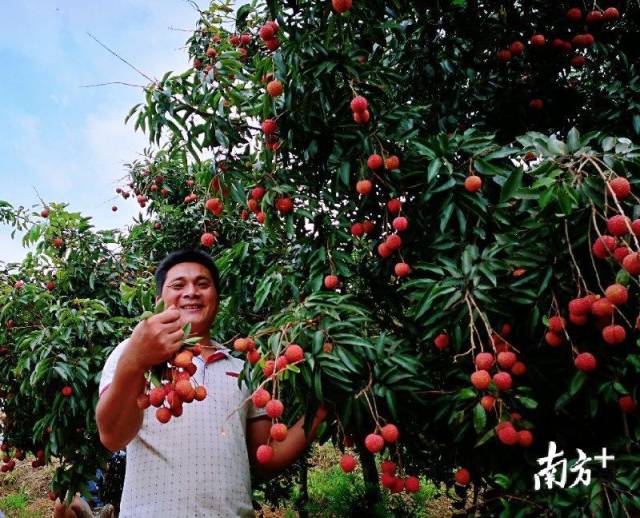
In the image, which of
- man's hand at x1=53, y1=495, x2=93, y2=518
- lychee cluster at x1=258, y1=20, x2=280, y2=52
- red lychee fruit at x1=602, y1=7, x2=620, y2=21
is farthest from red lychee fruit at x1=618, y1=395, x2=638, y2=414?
man's hand at x1=53, y1=495, x2=93, y2=518

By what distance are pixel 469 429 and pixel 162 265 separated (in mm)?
1182

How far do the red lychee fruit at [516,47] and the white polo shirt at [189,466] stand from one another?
191cm

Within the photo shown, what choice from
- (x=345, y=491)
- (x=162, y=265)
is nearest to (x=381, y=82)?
(x=162, y=265)

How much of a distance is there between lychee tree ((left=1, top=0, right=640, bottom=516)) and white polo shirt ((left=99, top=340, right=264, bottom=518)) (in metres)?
0.17

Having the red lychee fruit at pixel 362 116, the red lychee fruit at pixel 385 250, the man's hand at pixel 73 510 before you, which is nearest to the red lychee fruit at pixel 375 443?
the red lychee fruit at pixel 385 250

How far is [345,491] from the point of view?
505 centimetres

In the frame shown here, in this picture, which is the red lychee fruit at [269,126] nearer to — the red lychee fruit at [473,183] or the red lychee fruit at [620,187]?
the red lychee fruit at [473,183]

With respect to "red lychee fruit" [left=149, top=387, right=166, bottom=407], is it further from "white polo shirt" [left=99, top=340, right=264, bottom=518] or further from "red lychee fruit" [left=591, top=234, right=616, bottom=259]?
"red lychee fruit" [left=591, top=234, right=616, bottom=259]

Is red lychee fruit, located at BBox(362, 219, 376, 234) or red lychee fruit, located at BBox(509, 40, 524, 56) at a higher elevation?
red lychee fruit, located at BBox(509, 40, 524, 56)

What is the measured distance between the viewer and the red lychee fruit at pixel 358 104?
1.64 metres

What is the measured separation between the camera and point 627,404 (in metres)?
1.24

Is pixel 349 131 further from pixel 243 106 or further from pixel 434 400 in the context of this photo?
pixel 434 400

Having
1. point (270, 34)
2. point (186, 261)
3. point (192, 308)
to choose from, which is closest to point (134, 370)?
point (192, 308)

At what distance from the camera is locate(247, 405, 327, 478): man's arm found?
147cm
